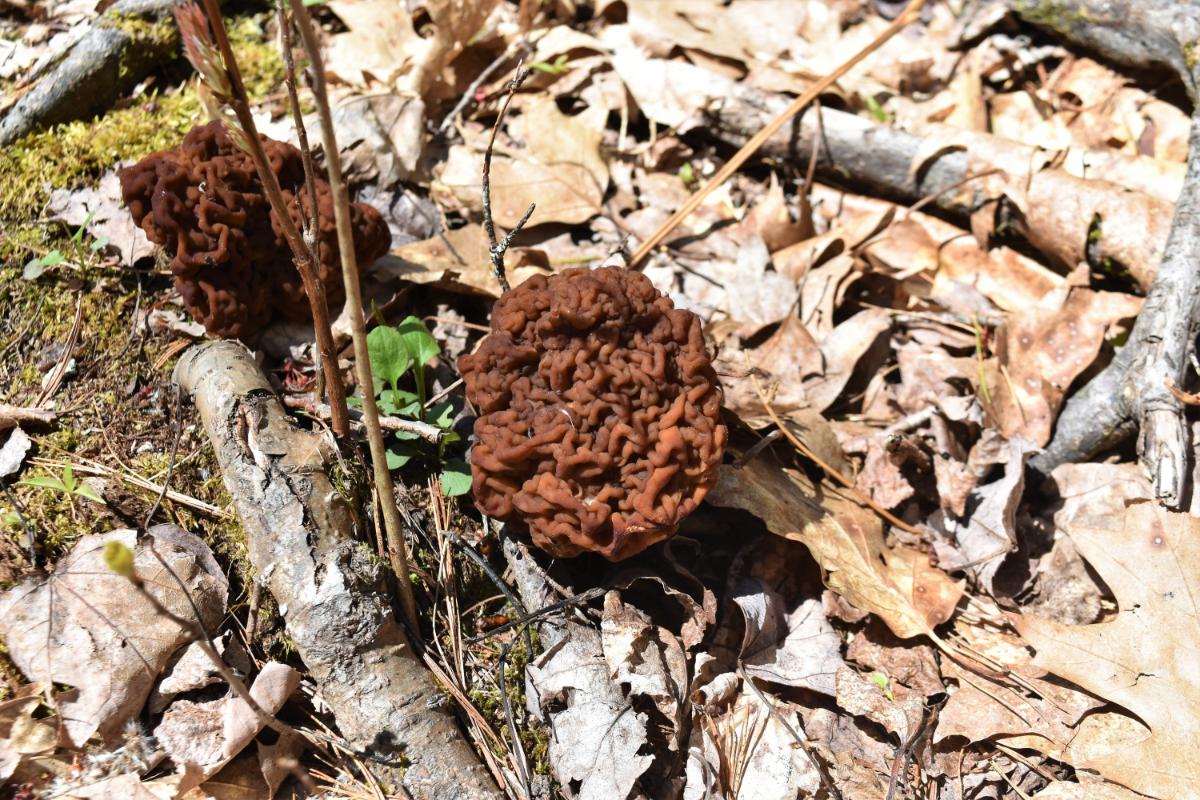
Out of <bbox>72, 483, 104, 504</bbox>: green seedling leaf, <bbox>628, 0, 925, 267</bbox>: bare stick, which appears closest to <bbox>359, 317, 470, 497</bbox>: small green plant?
<bbox>72, 483, 104, 504</bbox>: green seedling leaf

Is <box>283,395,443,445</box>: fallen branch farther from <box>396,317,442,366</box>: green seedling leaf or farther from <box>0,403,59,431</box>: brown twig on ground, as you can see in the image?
<box>0,403,59,431</box>: brown twig on ground

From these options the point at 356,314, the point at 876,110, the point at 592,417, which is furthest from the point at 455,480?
the point at 876,110

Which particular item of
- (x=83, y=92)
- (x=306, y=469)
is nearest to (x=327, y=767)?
(x=306, y=469)

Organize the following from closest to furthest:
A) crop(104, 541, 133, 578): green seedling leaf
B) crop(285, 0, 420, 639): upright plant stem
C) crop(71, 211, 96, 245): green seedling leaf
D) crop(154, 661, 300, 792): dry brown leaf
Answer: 1. crop(104, 541, 133, 578): green seedling leaf
2. crop(285, 0, 420, 639): upright plant stem
3. crop(154, 661, 300, 792): dry brown leaf
4. crop(71, 211, 96, 245): green seedling leaf

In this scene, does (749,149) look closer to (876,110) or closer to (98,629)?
(876,110)

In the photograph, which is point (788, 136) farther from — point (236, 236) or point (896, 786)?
point (896, 786)

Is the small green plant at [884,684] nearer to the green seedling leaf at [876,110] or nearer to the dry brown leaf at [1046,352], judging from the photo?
the dry brown leaf at [1046,352]
